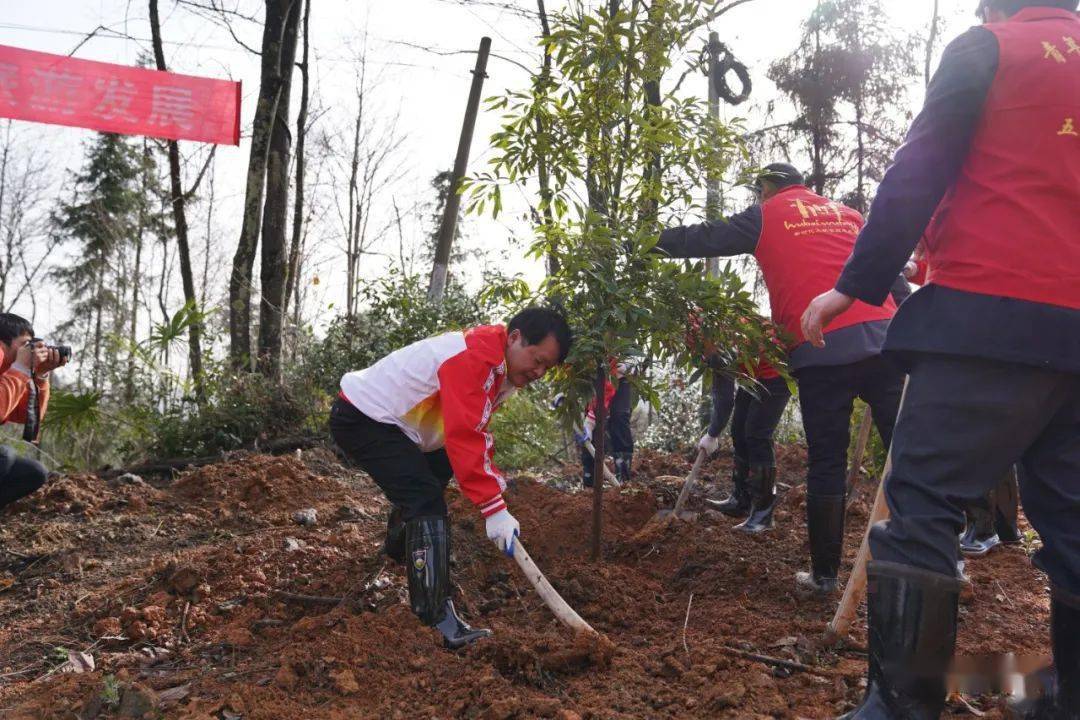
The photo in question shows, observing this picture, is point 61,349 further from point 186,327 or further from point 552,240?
point 552,240

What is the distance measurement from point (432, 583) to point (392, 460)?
53cm

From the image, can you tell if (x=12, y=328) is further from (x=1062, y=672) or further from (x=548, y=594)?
(x=1062, y=672)

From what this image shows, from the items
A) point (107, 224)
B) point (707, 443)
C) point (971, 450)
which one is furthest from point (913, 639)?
point (107, 224)

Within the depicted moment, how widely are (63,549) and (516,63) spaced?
1054 centimetres

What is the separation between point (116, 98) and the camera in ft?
31.0

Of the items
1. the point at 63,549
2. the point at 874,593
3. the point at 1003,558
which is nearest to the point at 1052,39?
the point at 874,593

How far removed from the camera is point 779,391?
446 centimetres

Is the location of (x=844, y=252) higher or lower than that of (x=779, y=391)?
higher

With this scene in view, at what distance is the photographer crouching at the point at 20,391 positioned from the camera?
194 inches

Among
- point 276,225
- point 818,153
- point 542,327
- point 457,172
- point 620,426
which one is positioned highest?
point 818,153

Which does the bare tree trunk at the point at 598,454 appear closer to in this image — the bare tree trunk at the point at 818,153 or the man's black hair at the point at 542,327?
the man's black hair at the point at 542,327

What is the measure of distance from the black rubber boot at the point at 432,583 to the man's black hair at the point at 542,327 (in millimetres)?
824

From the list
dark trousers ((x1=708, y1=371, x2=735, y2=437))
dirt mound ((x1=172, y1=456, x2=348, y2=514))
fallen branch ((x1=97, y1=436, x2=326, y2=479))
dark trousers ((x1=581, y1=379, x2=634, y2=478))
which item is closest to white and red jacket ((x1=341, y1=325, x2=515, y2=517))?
dark trousers ((x1=708, y1=371, x2=735, y2=437))

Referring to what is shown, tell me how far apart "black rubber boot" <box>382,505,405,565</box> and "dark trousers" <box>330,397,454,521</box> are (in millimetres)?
396
